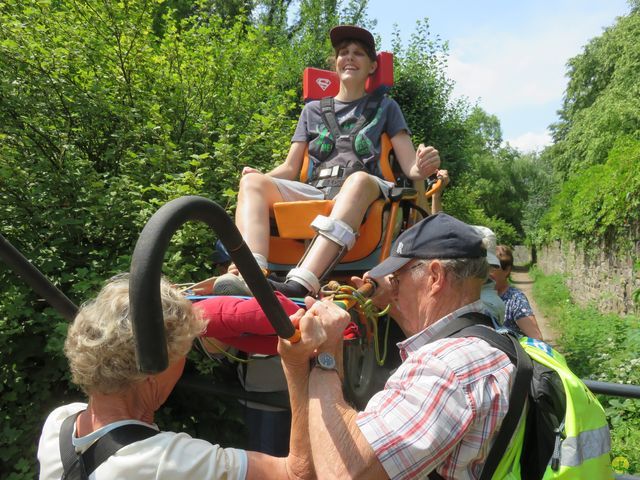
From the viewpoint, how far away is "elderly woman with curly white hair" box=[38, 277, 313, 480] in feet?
4.28

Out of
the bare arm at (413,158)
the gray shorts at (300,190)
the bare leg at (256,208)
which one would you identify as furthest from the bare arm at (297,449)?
the bare arm at (413,158)

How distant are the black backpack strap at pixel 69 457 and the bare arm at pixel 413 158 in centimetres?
194

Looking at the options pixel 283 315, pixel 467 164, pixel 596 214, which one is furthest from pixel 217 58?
pixel 467 164

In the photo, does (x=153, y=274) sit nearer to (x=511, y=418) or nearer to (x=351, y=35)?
(x=511, y=418)

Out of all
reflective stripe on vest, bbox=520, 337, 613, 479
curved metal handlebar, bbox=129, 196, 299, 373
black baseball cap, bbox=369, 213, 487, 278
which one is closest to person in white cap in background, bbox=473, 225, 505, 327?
black baseball cap, bbox=369, 213, 487, 278

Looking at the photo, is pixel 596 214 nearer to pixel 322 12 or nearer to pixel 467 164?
pixel 467 164

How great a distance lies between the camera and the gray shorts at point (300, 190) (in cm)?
262

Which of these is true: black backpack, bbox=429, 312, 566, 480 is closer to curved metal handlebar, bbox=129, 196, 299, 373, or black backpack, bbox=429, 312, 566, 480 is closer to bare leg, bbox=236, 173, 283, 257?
curved metal handlebar, bbox=129, 196, 299, 373

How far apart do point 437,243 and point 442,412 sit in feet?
1.76

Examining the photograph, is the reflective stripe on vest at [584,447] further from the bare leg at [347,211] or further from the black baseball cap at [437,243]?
the bare leg at [347,211]

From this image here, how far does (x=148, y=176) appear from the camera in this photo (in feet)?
10.7

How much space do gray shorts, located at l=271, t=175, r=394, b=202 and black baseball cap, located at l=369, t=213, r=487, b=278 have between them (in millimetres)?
839

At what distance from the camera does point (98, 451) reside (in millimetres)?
1338

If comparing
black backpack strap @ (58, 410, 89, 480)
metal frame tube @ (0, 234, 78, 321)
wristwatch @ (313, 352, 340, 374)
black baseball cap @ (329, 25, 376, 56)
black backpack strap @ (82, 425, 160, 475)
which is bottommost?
black backpack strap @ (58, 410, 89, 480)
